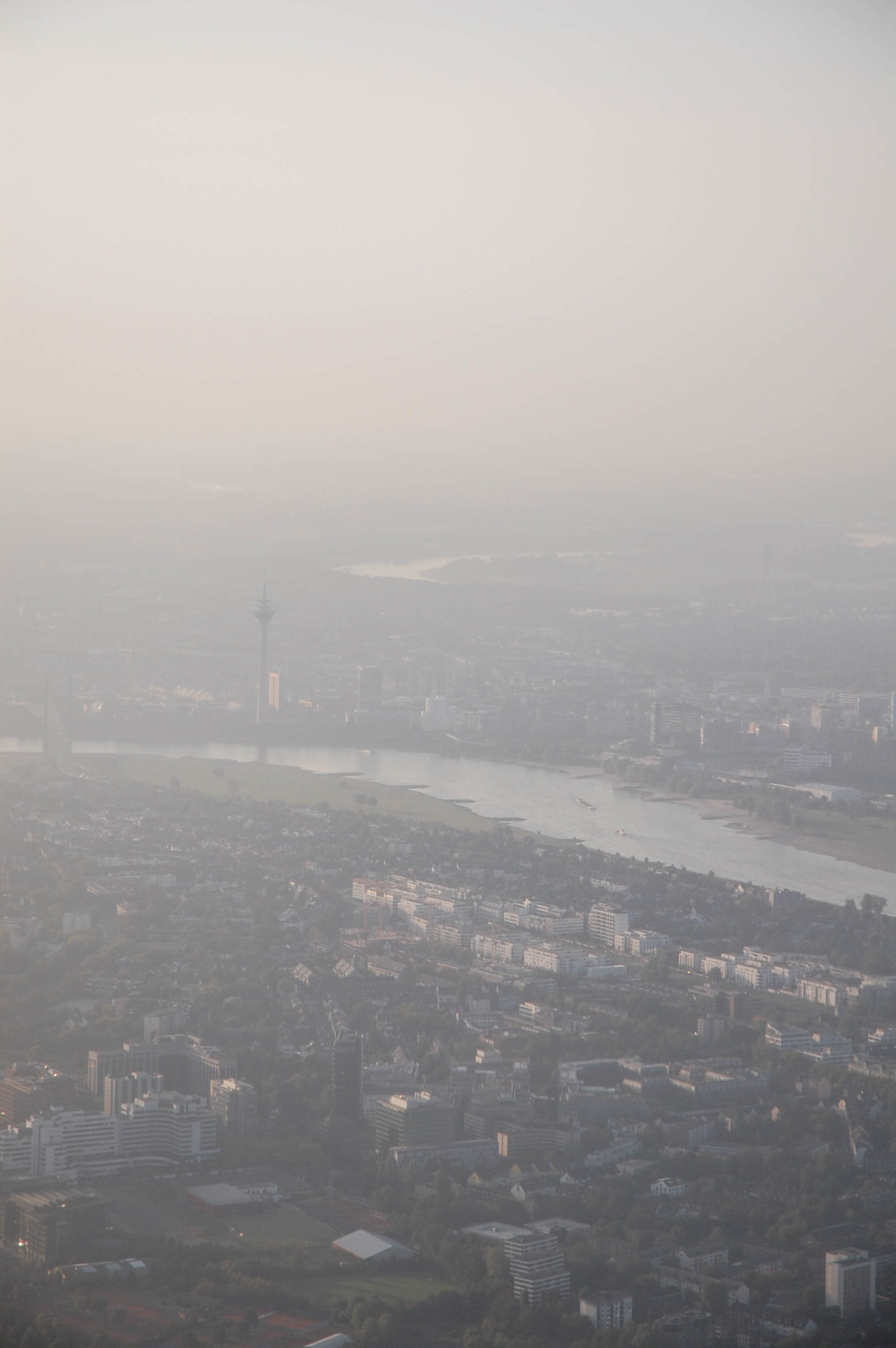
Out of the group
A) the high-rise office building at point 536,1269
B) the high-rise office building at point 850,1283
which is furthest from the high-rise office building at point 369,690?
the high-rise office building at point 850,1283

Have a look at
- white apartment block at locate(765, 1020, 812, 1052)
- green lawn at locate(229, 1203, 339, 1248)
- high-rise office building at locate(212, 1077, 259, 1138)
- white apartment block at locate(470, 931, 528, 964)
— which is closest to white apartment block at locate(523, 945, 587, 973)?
white apartment block at locate(470, 931, 528, 964)

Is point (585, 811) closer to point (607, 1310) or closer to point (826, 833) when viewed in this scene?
point (826, 833)

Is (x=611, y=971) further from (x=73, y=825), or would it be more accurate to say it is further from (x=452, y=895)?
(x=73, y=825)

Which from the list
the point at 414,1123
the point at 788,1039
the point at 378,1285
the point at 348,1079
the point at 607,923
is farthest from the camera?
the point at 607,923

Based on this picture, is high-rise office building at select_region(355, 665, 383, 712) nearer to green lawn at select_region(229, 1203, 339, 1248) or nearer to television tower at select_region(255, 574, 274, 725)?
television tower at select_region(255, 574, 274, 725)

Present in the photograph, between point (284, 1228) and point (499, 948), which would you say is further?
point (499, 948)

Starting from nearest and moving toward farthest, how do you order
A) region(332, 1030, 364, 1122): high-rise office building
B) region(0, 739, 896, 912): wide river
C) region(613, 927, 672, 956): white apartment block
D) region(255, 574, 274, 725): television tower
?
region(332, 1030, 364, 1122): high-rise office building
region(613, 927, 672, 956): white apartment block
region(0, 739, 896, 912): wide river
region(255, 574, 274, 725): television tower

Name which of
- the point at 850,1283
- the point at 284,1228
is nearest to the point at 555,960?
the point at 284,1228

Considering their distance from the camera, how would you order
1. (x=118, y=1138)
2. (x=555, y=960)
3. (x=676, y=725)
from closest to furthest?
1. (x=118, y=1138)
2. (x=555, y=960)
3. (x=676, y=725)
